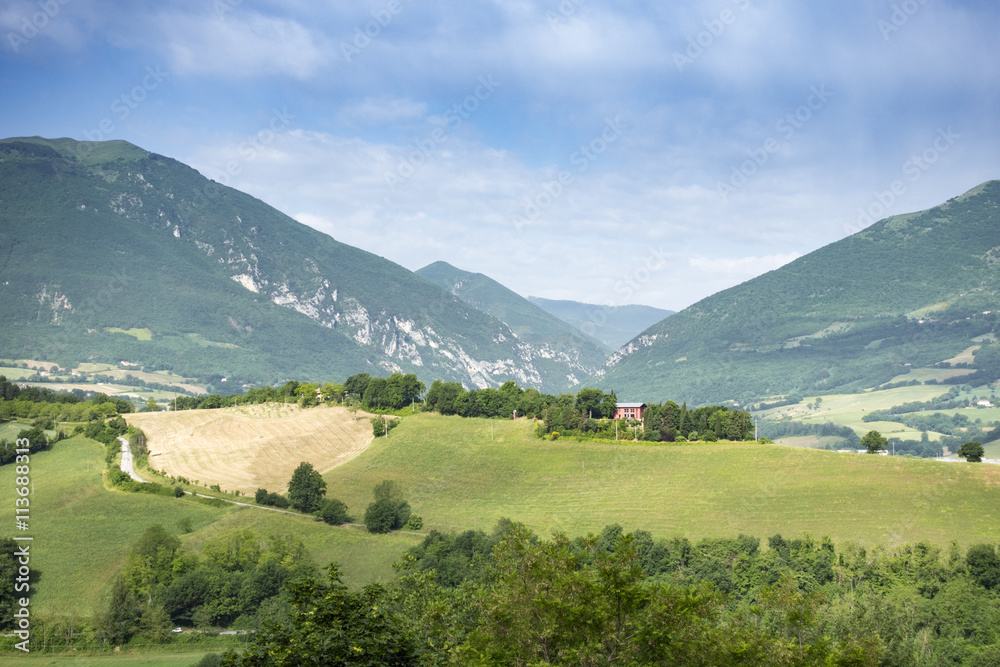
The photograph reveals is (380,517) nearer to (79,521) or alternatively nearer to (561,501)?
(561,501)

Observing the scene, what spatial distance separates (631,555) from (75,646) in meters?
60.5

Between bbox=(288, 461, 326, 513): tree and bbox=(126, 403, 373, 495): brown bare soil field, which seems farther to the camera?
bbox=(126, 403, 373, 495): brown bare soil field

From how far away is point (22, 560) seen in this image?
7369 cm

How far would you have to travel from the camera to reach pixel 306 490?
104500mm

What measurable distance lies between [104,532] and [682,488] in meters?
74.8

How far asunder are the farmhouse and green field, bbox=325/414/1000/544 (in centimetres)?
1256

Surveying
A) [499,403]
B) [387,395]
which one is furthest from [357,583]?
[387,395]

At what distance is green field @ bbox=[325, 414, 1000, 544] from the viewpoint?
83.9m

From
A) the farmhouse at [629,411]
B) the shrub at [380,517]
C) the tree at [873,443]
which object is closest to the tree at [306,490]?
the shrub at [380,517]

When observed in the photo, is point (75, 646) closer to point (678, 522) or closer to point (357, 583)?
point (357, 583)

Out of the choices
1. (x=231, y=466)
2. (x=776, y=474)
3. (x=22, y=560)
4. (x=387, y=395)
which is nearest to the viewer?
(x=22, y=560)

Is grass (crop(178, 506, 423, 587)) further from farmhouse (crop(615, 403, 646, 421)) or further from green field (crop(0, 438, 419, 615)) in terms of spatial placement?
farmhouse (crop(615, 403, 646, 421))

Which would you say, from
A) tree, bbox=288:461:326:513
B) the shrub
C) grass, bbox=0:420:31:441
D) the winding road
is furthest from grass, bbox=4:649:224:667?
grass, bbox=0:420:31:441

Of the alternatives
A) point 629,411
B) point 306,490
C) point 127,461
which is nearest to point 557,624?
point 306,490
